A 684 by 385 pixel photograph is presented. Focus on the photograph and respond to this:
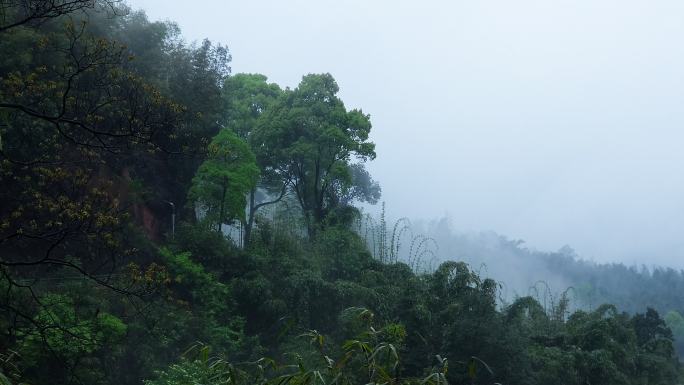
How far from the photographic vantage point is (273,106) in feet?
74.0

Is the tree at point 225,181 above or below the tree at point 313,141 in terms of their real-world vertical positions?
below

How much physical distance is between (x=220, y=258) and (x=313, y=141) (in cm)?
641

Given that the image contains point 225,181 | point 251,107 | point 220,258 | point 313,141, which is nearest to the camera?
point 220,258

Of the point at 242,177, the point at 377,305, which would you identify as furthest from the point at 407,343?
the point at 242,177

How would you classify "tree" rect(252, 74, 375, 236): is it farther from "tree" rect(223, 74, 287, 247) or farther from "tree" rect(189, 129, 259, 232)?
"tree" rect(189, 129, 259, 232)

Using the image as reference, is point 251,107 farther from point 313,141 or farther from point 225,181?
point 225,181

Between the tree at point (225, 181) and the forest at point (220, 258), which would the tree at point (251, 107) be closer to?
the forest at point (220, 258)

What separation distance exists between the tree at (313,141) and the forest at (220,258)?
6 cm

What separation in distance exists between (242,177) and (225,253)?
2.36 m

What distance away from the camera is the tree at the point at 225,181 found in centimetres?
1759

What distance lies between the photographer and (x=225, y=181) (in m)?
17.7

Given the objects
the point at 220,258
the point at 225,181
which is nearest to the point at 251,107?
the point at 225,181

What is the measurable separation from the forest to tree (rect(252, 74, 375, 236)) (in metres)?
0.06

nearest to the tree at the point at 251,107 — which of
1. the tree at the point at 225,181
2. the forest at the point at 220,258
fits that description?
the forest at the point at 220,258
